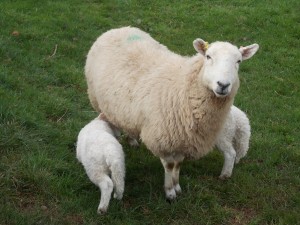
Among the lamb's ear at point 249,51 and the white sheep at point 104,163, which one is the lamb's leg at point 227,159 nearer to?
the lamb's ear at point 249,51

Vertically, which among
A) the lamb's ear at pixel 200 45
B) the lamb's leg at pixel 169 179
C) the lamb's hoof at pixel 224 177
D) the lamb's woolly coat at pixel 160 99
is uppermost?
the lamb's ear at pixel 200 45

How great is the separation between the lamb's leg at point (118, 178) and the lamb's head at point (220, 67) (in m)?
1.15

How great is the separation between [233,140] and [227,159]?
324mm

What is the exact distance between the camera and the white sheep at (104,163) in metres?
4.46

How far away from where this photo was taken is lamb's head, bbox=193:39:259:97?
167 inches

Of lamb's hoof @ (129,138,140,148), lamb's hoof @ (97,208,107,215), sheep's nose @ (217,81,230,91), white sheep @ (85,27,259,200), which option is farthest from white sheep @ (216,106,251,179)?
lamb's hoof @ (97,208,107,215)

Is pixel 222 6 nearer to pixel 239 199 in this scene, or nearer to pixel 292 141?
pixel 292 141

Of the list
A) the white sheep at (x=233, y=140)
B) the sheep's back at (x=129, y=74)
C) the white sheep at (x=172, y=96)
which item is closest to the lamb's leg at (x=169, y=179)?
the white sheep at (x=172, y=96)

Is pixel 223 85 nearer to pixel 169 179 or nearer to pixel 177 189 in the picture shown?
pixel 169 179

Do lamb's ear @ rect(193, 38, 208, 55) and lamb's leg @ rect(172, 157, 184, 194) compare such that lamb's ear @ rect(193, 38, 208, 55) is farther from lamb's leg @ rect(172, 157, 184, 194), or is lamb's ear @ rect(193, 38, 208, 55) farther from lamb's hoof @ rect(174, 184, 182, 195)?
lamb's hoof @ rect(174, 184, 182, 195)

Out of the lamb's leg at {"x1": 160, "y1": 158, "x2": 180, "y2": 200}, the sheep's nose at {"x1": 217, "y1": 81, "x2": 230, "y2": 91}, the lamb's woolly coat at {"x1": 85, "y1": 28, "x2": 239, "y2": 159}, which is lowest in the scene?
the lamb's leg at {"x1": 160, "y1": 158, "x2": 180, "y2": 200}

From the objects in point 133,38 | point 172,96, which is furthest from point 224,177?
point 133,38

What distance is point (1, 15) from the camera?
9.17m

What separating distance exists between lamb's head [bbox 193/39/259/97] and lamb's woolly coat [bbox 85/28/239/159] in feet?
0.46
